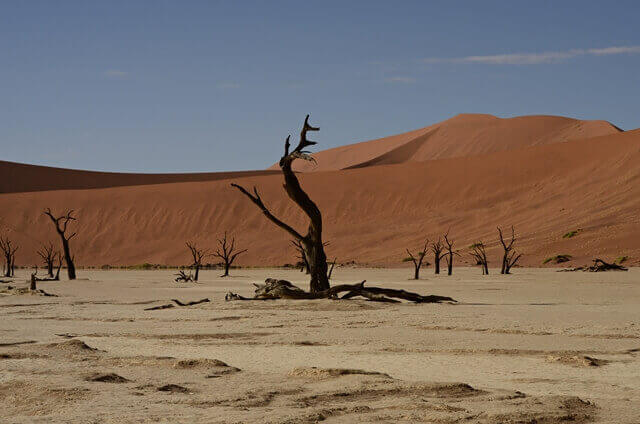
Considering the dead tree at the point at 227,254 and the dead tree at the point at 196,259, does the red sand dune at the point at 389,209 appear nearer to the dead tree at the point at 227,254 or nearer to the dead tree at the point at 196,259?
the dead tree at the point at 227,254

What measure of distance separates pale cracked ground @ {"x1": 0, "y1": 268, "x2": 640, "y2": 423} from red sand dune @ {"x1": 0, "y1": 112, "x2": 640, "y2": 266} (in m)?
39.6

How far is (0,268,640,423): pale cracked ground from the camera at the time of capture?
681 cm

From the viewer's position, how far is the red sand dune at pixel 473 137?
5256 inches

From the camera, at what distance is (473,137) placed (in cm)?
14388

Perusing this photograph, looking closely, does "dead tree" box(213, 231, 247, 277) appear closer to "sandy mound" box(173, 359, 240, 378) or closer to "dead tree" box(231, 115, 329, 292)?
"dead tree" box(231, 115, 329, 292)

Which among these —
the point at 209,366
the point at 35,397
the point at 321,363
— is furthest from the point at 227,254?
the point at 35,397

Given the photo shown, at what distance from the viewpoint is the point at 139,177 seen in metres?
123

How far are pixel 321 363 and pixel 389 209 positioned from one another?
244 feet

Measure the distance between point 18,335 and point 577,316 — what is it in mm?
8687

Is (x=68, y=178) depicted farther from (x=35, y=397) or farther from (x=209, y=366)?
(x=35, y=397)

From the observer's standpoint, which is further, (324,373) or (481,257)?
(481,257)

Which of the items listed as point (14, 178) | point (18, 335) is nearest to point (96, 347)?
point (18, 335)

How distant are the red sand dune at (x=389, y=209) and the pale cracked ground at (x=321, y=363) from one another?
39566 millimetres

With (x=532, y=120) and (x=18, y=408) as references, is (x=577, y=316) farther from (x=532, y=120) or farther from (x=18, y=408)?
(x=532, y=120)
